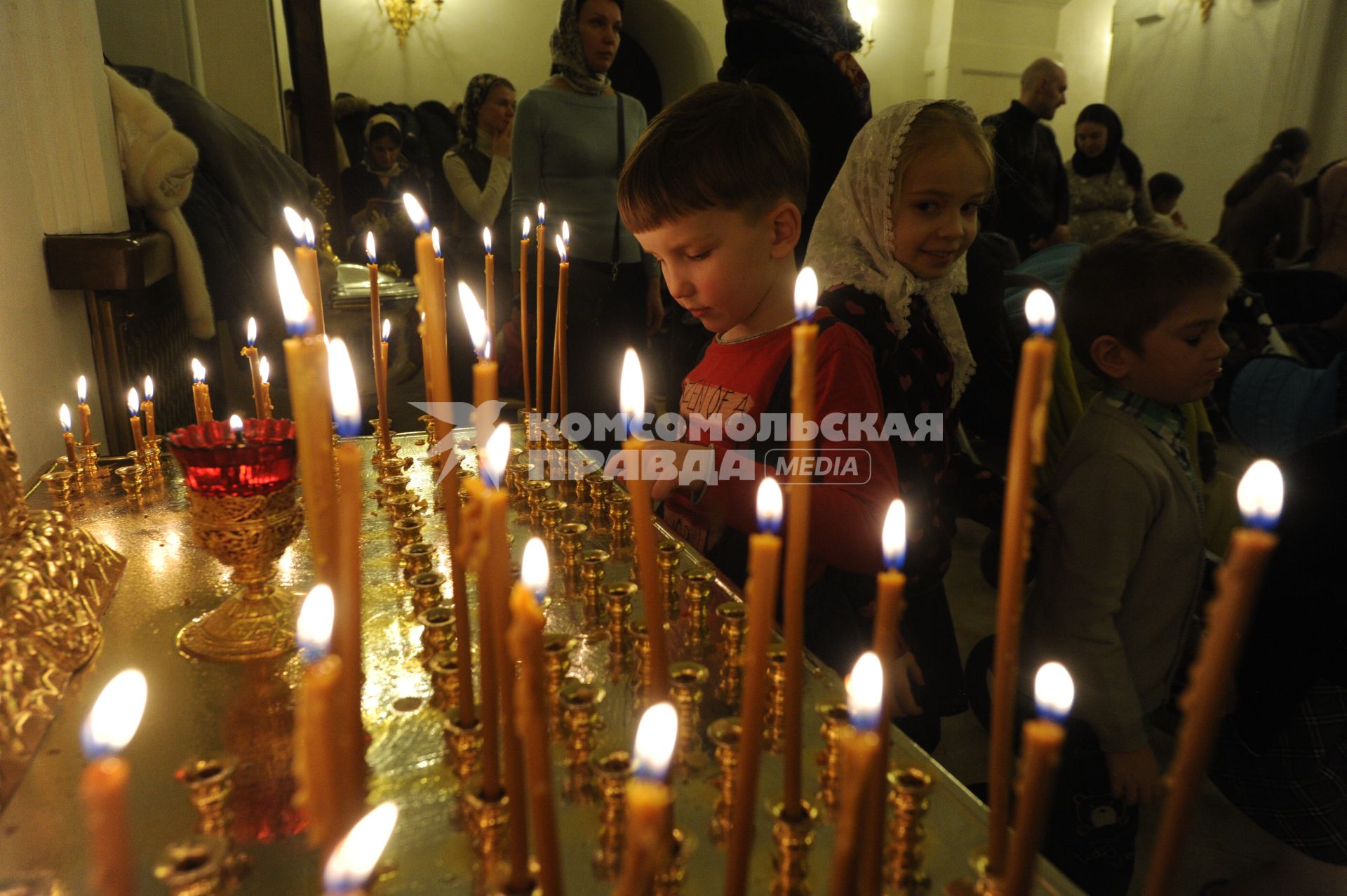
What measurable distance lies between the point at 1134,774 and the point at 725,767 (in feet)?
3.11

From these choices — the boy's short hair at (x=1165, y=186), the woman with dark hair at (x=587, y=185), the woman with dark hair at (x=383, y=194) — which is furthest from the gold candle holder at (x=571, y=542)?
the boy's short hair at (x=1165, y=186)

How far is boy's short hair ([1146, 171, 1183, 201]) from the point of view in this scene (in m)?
6.14

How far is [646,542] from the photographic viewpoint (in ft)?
1.63

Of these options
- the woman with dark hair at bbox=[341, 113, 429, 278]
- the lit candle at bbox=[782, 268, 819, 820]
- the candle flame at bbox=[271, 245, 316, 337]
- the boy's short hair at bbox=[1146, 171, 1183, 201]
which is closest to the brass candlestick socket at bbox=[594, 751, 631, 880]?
the lit candle at bbox=[782, 268, 819, 820]

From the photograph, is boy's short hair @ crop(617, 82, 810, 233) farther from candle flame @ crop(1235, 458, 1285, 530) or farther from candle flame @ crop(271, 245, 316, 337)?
candle flame @ crop(1235, 458, 1285, 530)

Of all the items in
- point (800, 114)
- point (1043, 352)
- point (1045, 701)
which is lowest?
point (1045, 701)

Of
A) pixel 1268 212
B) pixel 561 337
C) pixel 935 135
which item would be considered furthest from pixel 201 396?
pixel 1268 212

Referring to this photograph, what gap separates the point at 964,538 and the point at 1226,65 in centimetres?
622

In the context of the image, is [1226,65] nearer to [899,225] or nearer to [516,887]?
[899,225]

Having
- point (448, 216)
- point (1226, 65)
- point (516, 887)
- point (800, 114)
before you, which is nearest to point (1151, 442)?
point (800, 114)

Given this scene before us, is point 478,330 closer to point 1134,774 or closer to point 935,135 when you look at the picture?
point 935,135

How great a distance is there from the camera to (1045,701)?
42 centimetres

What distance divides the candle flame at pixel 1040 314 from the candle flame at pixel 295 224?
671 mm

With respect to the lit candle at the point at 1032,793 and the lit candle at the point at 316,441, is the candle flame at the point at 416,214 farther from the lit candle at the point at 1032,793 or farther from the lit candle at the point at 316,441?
the lit candle at the point at 1032,793
